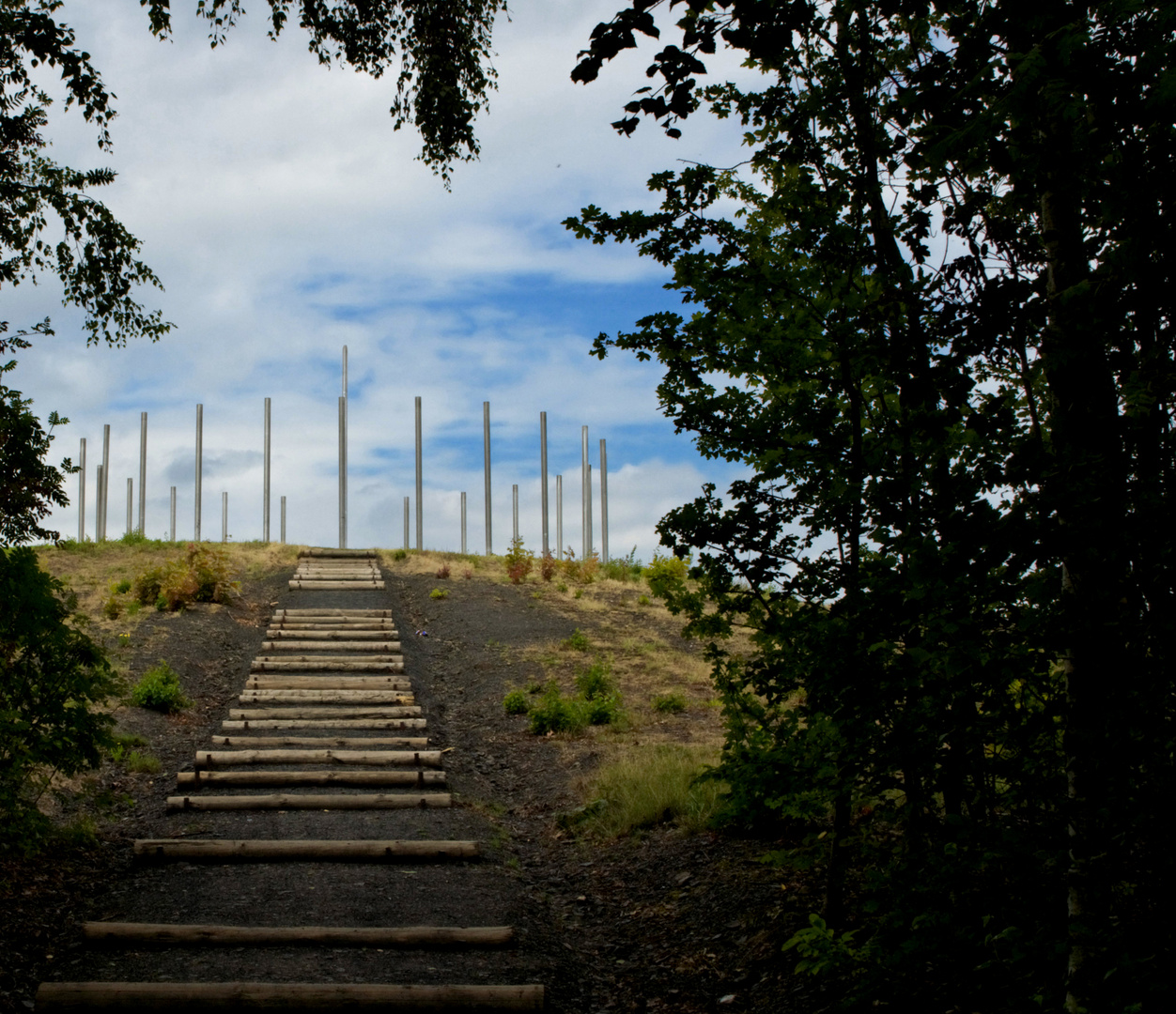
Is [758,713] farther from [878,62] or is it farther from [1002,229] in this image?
[878,62]

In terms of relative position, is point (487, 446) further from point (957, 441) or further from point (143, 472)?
point (957, 441)

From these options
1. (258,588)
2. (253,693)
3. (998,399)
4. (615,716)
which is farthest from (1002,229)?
(258,588)

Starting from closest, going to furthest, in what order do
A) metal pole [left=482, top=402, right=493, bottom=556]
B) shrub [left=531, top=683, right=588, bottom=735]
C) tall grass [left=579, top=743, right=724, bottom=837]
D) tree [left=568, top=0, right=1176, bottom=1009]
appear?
tree [left=568, top=0, right=1176, bottom=1009]
tall grass [left=579, top=743, right=724, bottom=837]
shrub [left=531, top=683, right=588, bottom=735]
metal pole [left=482, top=402, right=493, bottom=556]

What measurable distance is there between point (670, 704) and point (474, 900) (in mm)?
4412

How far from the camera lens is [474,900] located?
561cm

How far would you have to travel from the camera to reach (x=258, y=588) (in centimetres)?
1645

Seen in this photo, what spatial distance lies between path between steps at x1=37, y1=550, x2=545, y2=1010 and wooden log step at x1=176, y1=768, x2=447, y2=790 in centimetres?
1

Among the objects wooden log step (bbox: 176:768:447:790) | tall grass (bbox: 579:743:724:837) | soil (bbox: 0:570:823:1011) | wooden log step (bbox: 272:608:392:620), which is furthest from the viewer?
wooden log step (bbox: 272:608:392:620)

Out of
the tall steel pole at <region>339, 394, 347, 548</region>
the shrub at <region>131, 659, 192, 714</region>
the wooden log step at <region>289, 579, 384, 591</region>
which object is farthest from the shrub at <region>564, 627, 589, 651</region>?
the tall steel pole at <region>339, 394, 347, 548</region>

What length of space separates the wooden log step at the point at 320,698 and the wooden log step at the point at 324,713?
0.66 ft

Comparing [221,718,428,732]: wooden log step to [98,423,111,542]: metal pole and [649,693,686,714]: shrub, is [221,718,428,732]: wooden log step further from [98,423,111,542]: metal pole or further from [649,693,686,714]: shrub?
[98,423,111,542]: metal pole

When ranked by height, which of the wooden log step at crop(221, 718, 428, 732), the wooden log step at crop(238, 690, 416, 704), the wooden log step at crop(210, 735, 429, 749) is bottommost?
the wooden log step at crop(210, 735, 429, 749)

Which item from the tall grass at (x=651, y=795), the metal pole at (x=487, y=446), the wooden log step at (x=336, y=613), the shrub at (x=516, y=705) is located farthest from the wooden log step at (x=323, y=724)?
the metal pole at (x=487, y=446)

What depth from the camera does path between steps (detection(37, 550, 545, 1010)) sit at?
4320mm
